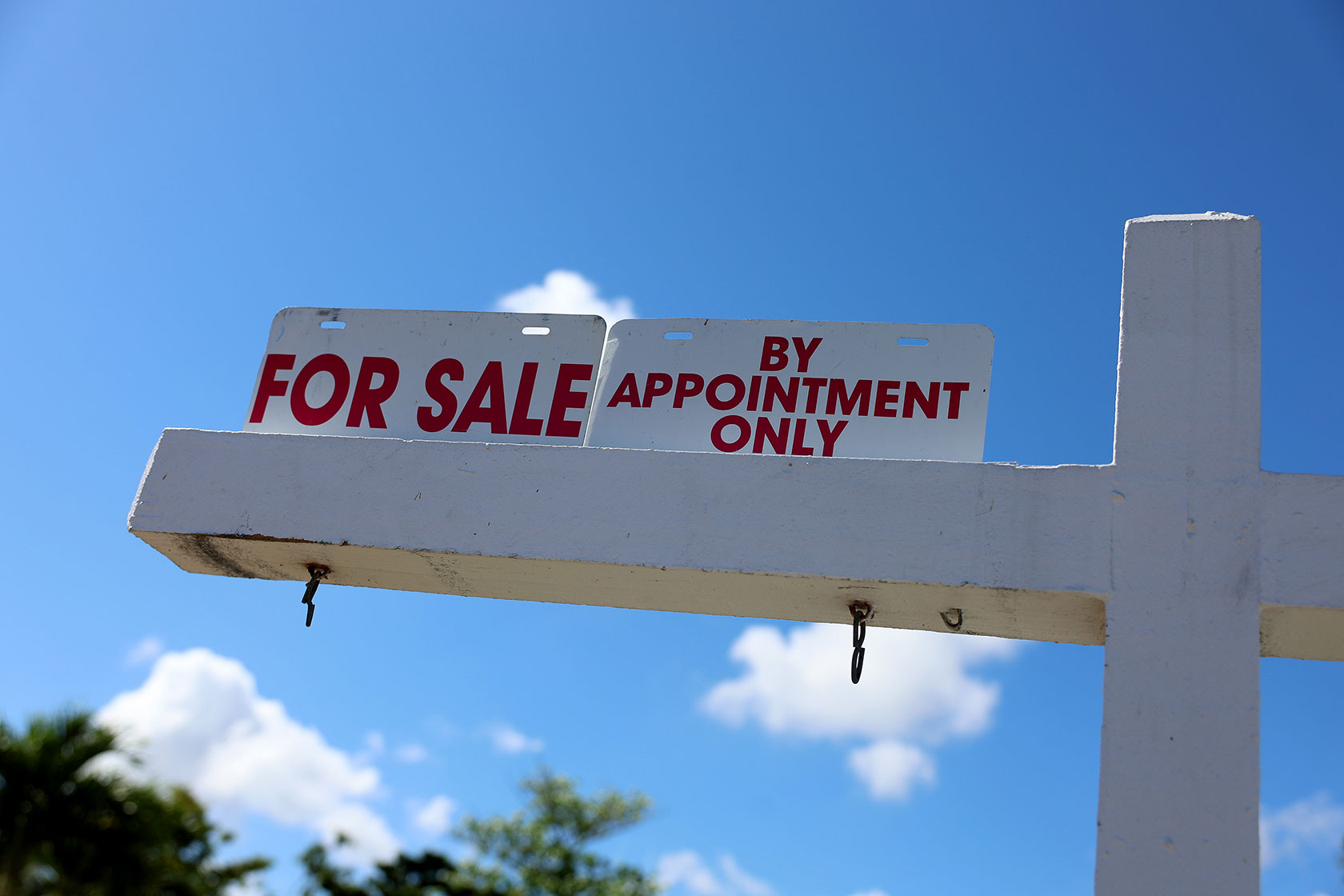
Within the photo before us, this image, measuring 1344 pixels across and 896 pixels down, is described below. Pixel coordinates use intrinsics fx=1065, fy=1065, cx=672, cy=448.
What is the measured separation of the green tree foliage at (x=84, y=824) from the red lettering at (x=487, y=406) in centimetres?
290

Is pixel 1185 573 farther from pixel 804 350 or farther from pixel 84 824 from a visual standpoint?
pixel 84 824

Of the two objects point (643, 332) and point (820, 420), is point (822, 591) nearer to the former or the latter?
point (820, 420)

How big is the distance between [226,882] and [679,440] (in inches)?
150

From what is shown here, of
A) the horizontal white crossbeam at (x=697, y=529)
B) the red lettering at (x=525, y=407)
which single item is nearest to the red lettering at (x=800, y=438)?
the horizontal white crossbeam at (x=697, y=529)

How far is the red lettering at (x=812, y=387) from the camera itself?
399cm

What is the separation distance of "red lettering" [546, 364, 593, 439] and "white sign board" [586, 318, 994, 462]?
0.22 feet

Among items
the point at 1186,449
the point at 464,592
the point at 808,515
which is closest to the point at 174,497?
the point at 464,592

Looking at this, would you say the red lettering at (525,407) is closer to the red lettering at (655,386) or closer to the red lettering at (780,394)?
the red lettering at (655,386)

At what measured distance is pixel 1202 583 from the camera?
3.29 m

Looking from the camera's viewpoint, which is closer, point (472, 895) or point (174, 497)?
point (174, 497)

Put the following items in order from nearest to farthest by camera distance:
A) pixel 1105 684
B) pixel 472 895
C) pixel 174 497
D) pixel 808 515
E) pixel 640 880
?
pixel 1105 684 < pixel 808 515 < pixel 174 497 < pixel 472 895 < pixel 640 880

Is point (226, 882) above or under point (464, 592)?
under

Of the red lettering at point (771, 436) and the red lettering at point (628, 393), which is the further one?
the red lettering at point (628, 393)

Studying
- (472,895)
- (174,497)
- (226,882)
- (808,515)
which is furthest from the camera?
(472,895)
